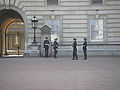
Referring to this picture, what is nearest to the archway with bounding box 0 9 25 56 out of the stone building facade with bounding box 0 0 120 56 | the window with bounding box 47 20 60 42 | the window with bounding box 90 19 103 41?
the stone building facade with bounding box 0 0 120 56

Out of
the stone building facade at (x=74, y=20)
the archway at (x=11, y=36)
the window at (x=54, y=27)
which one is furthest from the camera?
the archway at (x=11, y=36)

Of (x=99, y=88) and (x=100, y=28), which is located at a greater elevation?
(x=100, y=28)

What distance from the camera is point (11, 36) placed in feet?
141

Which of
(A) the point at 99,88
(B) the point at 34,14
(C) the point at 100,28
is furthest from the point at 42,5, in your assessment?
(A) the point at 99,88

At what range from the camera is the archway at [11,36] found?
3397 cm

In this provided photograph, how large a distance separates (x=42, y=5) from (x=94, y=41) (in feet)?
19.4

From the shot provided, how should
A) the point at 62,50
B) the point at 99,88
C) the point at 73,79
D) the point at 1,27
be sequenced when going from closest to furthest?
1. the point at 99,88
2. the point at 73,79
3. the point at 62,50
4. the point at 1,27

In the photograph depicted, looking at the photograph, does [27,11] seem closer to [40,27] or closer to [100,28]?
[40,27]

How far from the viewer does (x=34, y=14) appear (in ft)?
94.2

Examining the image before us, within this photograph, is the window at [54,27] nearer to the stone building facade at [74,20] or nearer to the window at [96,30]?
the stone building facade at [74,20]

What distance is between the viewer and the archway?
34.0m

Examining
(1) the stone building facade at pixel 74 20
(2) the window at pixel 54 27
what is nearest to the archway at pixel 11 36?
(1) the stone building facade at pixel 74 20

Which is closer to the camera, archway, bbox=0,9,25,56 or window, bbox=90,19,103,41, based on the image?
window, bbox=90,19,103,41

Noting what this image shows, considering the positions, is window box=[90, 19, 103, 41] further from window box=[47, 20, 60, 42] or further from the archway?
the archway
